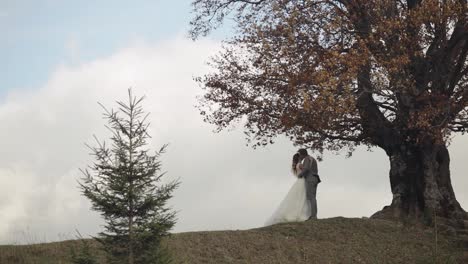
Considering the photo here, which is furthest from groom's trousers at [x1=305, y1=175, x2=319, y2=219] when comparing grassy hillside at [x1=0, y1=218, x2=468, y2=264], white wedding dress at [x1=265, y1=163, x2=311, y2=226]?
grassy hillside at [x1=0, y1=218, x2=468, y2=264]

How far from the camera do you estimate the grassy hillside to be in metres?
17.1

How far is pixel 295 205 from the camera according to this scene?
887 inches

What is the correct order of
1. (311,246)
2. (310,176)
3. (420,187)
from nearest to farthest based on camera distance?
(311,246)
(310,176)
(420,187)

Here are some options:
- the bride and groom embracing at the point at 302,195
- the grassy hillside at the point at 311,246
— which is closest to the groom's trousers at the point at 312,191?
the bride and groom embracing at the point at 302,195

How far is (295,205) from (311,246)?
3488 millimetres

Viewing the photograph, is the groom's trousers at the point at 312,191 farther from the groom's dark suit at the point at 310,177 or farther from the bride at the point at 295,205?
the bride at the point at 295,205

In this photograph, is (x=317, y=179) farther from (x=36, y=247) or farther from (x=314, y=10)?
(x=36, y=247)

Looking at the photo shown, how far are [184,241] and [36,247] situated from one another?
3897 millimetres

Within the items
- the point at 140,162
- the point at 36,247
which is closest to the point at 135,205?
the point at 140,162

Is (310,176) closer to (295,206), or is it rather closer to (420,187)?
(295,206)

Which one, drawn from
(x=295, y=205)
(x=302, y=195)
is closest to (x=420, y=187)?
(x=302, y=195)

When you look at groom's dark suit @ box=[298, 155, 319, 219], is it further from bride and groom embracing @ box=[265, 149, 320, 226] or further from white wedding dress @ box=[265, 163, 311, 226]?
white wedding dress @ box=[265, 163, 311, 226]

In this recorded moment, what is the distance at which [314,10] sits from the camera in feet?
71.1

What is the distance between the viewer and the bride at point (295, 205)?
883 inches
